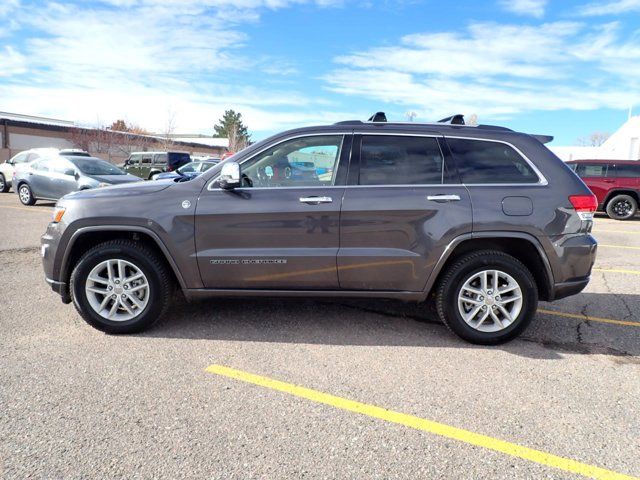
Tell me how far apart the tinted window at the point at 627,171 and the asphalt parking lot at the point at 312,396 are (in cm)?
1176

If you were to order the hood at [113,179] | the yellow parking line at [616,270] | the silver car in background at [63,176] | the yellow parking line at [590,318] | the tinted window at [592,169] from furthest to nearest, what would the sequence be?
the tinted window at [592,169] < the silver car in background at [63,176] < the hood at [113,179] < the yellow parking line at [616,270] < the yellow parking line at [590,318]

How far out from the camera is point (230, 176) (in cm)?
373

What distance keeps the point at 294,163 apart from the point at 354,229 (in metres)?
0.78

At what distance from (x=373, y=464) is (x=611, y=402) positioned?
1750mm

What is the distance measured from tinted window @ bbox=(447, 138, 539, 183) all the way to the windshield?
434 inches

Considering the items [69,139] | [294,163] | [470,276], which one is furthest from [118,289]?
[69,139]

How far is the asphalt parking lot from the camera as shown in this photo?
2.36m

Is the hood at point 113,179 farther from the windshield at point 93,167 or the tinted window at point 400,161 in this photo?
the tinted window at point 400,161

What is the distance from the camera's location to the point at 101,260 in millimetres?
3906

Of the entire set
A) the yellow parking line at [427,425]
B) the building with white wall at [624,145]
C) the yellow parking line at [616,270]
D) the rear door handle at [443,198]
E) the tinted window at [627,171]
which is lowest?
the yellow parking line at [427,425]

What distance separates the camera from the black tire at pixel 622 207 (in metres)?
14.2

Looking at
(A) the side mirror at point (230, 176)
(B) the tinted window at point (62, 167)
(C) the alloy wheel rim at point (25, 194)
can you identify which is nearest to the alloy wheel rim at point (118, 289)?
(A) the side mirror at point (230, 176)

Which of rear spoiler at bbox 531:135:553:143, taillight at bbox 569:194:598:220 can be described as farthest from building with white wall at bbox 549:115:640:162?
taillight at bbox 569:194:598:220

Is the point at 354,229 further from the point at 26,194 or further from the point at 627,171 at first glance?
the point at 627,171
